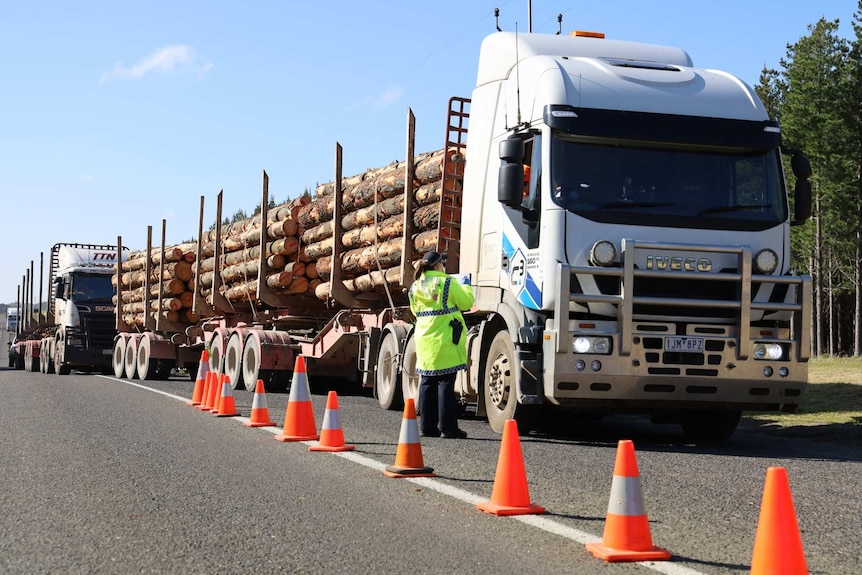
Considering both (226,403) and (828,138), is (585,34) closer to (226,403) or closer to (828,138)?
(226,403)

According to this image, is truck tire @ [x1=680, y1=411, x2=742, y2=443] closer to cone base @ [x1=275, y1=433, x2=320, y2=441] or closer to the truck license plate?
the truck license plate

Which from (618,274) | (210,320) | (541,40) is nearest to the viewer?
(618,274)

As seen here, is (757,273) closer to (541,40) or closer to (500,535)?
(541,40)

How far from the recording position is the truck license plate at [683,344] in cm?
993

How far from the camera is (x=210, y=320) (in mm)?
24969

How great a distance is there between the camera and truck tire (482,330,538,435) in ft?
34.6

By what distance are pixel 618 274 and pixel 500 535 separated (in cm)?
439

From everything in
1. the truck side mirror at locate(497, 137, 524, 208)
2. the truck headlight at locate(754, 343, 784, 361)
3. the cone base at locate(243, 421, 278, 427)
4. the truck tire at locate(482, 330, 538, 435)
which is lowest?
the cone base at locate(243, 421, 278, 427)

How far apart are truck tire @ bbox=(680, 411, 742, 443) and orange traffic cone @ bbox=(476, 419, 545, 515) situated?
5.23 meters

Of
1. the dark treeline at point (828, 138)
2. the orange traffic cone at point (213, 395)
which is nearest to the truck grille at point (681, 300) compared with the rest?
the orange traffic cone at point (213, 395)

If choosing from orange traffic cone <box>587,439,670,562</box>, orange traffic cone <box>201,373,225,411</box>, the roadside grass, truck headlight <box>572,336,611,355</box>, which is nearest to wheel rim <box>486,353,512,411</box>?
truck headlight <box>572,336,611,355</box>

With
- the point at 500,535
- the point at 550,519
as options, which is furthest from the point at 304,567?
the point at 550,519

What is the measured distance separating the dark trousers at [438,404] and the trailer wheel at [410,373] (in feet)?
8.22

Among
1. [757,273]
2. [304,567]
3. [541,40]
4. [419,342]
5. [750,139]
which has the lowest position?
[304,567]
